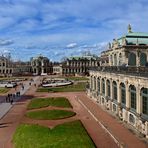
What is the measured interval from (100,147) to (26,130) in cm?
1306

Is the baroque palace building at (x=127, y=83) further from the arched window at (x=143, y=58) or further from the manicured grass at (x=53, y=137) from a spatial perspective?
the manicured grass at (x=53, y=137)

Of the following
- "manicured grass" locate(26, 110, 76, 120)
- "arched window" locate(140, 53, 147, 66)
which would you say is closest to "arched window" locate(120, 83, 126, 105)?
"manicured grass" locate(26, 110, 76, 120)

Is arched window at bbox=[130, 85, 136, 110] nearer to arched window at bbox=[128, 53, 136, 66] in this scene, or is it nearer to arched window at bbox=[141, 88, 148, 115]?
arched window at bbox=[141, 88, 148, 115]

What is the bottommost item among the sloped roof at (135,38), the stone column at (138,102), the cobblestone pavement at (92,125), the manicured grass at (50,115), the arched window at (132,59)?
the cobblestone pavement at (92,125)

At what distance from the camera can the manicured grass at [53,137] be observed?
36.3 metres

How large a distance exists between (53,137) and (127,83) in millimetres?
16152

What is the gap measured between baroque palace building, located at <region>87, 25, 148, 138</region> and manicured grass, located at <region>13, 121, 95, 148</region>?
819cm

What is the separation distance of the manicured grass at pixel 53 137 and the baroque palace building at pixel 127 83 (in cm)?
819

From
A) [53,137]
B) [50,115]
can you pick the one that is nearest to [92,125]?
[53,137]

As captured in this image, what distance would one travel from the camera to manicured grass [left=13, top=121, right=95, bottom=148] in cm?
3631

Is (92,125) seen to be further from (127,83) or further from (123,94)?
(127,83)

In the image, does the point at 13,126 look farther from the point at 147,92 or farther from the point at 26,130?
the point at 147,92

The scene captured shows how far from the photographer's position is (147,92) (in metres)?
40.5

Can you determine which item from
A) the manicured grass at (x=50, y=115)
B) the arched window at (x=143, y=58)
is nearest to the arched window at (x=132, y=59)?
the arched window at (x=143, y=58)
